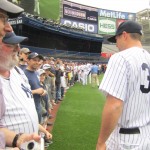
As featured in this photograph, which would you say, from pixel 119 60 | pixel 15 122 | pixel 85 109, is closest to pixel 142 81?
pixel 119 60

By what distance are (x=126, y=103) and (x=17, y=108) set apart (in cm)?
108

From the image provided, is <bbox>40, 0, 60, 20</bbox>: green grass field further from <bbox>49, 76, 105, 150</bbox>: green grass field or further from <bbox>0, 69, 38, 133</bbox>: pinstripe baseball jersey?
<bbox>0, 69, 38, 133</bbox>: pinstripe baseball jersey

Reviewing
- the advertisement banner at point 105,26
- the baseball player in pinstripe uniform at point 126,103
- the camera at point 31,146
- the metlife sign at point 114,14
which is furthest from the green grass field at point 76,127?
the metlife sign at point 114,14

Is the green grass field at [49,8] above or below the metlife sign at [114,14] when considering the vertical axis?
below

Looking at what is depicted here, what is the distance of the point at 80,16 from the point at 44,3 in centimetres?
2556

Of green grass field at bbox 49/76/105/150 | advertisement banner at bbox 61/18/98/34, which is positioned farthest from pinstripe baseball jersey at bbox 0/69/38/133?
advertisement banner at bbox 61/18/98/34

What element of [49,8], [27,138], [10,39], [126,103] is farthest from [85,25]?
[27,138]

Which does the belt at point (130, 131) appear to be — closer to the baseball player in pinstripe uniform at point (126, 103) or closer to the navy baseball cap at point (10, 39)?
the baseball player in pinstripe uniform at point (126, 103)

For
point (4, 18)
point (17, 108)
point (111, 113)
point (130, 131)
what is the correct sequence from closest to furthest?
point (4, 18) < point (17, 108) < point (111, 113) < point (130, 131)

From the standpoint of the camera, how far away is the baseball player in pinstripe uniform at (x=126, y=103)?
300 cm

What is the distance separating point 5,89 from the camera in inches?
105

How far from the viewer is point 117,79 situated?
3.02 metres

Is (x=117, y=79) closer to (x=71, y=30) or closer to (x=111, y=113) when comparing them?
(x=111, y=113)

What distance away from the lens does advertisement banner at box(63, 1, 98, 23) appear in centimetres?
5122
